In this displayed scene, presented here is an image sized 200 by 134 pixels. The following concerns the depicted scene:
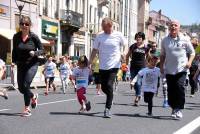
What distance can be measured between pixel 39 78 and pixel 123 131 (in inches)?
696

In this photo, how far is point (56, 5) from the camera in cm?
4588

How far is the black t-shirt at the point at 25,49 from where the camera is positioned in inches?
404

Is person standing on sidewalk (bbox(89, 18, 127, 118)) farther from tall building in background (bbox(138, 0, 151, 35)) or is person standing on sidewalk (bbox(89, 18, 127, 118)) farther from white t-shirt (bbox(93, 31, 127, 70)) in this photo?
tall building in background (bbox(138, 0, 151, 35))

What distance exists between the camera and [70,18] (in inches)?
1873

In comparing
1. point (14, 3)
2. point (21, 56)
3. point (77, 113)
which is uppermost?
point (14, 3)

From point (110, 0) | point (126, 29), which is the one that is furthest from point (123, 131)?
point (126, 29)

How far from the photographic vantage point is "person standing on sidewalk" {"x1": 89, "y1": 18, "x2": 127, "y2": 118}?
10.5m

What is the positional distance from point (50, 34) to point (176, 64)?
114ft

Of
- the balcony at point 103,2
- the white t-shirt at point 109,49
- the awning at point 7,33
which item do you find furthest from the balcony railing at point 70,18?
the white t-shirt at point 109,49

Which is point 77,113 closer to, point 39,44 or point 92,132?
point 39,44

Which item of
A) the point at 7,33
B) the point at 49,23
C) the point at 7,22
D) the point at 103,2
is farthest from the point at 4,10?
A: the point at 103,2

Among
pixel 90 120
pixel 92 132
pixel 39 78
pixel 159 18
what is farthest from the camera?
pixel 159 18

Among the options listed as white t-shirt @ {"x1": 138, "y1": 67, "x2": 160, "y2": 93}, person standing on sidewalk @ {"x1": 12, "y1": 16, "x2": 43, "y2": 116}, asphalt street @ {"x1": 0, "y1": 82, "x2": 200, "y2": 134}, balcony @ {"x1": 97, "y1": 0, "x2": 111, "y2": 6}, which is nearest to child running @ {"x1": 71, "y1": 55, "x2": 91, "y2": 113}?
asphalt street @ {"x1": 0, "y1": 82, "x2": 200, "y2": 134}

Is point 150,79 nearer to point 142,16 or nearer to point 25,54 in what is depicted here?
point 25,54
